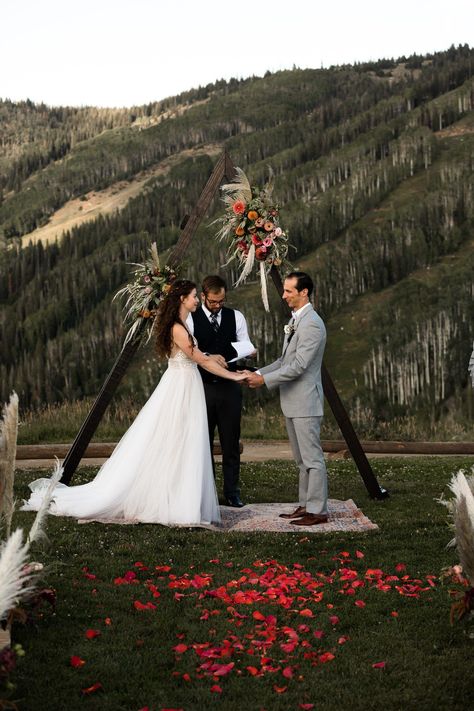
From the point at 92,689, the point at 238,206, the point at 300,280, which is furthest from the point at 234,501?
the point at 92,689

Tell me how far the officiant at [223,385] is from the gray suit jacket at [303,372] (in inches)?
40.3

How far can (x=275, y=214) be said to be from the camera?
A: 1105cm

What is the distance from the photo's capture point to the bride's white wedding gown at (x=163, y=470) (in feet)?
32.1

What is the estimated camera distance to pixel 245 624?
6488mm

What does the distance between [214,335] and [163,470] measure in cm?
187

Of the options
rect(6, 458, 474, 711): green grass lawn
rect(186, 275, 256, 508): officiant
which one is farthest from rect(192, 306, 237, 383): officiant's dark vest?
rect(6, 458, 474, 711): green grass lawn

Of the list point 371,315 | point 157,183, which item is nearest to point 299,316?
point 371,315

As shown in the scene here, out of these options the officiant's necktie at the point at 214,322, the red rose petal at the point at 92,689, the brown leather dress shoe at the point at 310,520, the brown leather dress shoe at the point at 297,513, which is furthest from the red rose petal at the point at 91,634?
the officiant's necktie at the point at 214,322

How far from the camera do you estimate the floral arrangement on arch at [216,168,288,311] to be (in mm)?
10930

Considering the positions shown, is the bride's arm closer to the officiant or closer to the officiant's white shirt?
the officiant

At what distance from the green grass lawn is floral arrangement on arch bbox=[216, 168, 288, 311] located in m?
3.29

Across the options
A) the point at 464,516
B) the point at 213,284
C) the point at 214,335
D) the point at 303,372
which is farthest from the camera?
the point at 214,335

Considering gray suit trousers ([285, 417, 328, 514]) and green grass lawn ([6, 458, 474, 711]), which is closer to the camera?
green grass lawn ([6, 458, 474, 711])

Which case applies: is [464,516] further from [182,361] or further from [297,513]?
[182,361]
